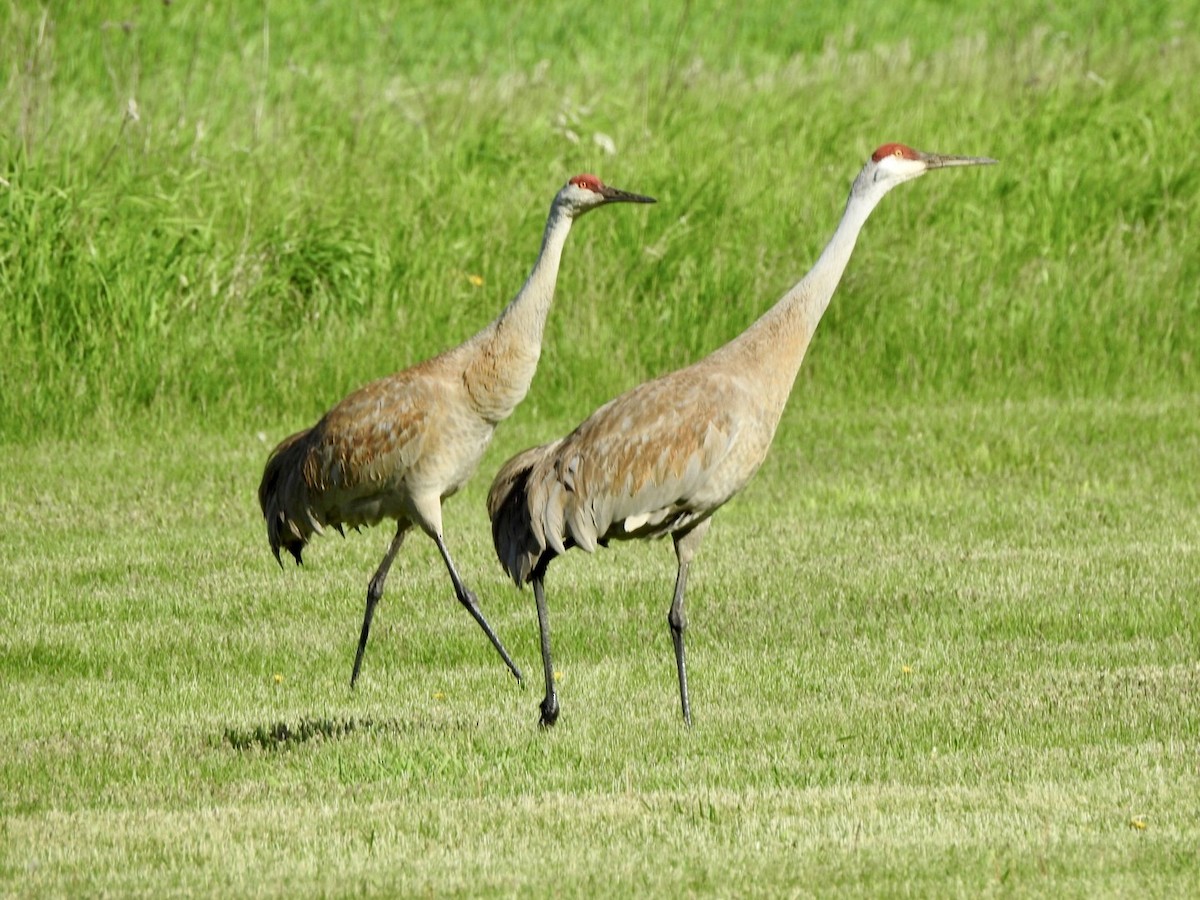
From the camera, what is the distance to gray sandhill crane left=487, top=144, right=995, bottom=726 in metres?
5.98

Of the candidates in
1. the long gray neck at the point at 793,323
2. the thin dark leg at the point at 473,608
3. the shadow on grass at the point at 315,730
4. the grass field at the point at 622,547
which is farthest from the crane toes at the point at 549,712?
the long gray neck at the point at 793,323

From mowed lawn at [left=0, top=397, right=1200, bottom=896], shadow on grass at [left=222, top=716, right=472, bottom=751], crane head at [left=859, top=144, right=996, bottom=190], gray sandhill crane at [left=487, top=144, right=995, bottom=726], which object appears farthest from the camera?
crane head at [left=859, top=144, right=996, bottom=190]

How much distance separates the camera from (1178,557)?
802 cm

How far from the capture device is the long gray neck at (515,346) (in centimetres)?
646

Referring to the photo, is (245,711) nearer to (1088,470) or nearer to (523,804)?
(523,804)

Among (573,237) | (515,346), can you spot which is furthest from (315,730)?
(573,237)

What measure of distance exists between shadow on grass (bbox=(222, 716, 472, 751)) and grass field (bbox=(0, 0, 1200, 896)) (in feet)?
0.08

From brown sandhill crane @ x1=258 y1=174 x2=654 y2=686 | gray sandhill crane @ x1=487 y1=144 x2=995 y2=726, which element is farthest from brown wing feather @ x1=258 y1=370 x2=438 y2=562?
gray sandhill crane @ x1=487 y1=144 x2=995 y2=726

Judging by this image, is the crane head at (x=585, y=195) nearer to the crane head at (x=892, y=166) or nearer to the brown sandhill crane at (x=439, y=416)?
the brown sandhill crane at (x=439, y=416)

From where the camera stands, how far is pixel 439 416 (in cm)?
645

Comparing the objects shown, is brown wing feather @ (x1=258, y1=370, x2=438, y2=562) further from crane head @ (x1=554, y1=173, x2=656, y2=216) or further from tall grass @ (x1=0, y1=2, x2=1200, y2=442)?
tall grass @ (x1=0, y1=2, x2=1200, y2=442)

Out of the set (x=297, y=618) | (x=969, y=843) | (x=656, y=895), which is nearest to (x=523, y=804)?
(x=656, y=895)

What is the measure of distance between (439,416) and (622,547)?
255 centimetres

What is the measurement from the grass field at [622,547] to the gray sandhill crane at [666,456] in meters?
0.55
